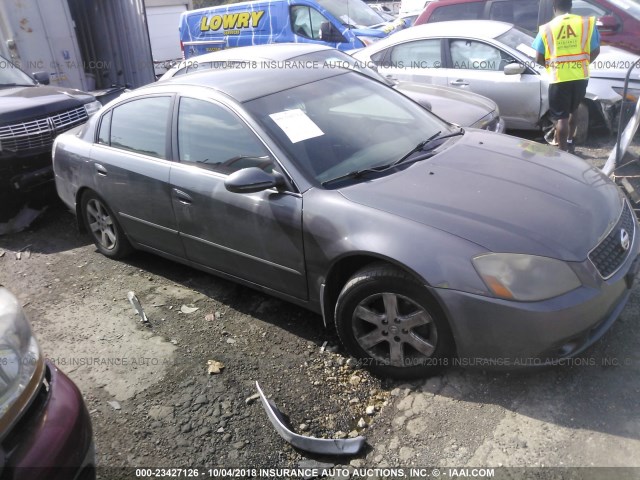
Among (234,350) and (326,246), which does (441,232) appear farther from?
(234,350)

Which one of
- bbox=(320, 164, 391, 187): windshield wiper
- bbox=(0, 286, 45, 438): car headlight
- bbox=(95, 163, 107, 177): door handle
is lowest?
bbox=(95, 163, 107, 177): door handle

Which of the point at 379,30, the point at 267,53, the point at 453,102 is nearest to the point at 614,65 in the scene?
the point at 453,102

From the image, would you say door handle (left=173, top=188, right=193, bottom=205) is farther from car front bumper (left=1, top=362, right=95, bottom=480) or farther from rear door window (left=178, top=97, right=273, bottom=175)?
car front bumper (left=1, top=362, right=95, bottom=480)

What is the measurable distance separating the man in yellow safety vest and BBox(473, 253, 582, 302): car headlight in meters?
3.97

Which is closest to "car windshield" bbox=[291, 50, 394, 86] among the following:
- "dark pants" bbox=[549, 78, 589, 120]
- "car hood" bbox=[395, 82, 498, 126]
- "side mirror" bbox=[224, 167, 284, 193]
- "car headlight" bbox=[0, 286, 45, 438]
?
"car hood" bbox=[395, 82, 498, 126]

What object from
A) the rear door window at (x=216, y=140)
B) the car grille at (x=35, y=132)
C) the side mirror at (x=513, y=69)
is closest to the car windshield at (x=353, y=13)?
the side mirror at (x=513, y=69)

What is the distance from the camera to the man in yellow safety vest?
223 inches

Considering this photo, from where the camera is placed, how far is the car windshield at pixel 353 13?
33.5 ft

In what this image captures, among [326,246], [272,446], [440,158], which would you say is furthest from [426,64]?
[272,446]

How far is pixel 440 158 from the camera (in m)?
3.36

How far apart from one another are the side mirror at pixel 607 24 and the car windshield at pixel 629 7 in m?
0.18

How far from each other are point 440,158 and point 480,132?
0.77 metres

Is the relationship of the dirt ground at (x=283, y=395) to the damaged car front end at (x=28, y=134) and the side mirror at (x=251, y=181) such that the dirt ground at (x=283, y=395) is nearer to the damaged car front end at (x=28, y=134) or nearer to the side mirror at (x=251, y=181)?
the side mirror at (x=251, y=181)

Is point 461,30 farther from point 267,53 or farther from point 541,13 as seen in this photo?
point 267,53
